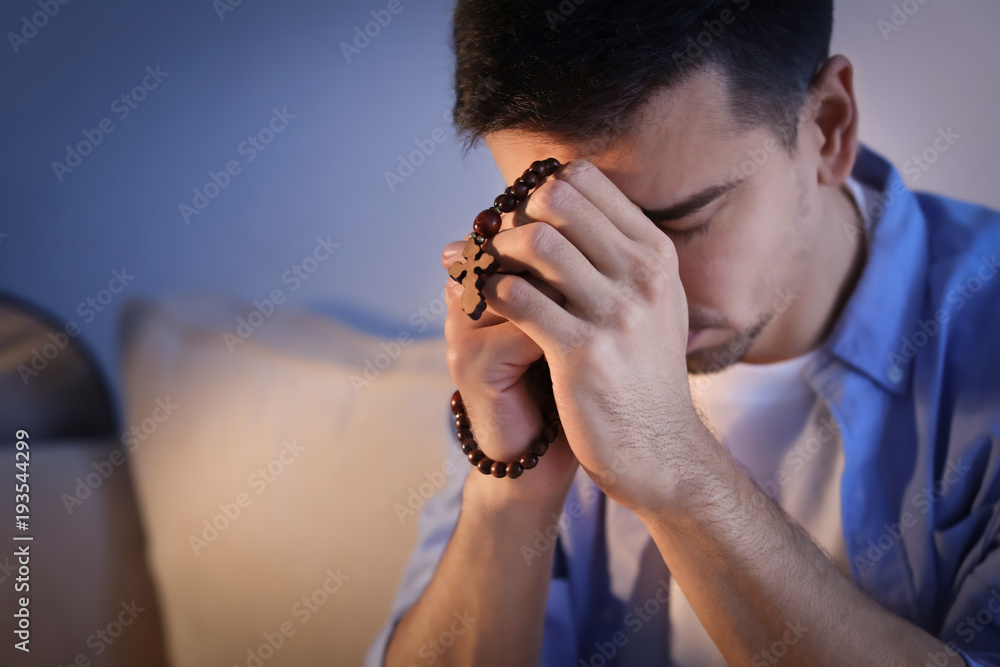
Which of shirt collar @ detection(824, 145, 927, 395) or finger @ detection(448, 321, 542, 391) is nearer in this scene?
finger @ detection(448, 321, 542, 391)

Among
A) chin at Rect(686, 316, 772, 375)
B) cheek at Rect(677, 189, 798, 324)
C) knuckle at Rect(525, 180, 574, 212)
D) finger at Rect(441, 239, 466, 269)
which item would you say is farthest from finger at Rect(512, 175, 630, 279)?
chin at Rect(686, 316, 772, 375)

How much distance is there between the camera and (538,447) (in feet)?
2.88

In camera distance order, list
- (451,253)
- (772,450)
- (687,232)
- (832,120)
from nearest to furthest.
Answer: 1. (451,253)
2. (687,232)
3. (832,120)
4. (772,450)

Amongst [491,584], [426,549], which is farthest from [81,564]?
[491,584]

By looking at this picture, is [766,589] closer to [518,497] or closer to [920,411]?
[518,497]

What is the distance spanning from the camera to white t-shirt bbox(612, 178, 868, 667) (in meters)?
1.15

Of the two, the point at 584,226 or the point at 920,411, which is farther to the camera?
the point at 920,411

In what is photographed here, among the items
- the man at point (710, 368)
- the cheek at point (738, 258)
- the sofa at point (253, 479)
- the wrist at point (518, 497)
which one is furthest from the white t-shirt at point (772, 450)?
the sofa at point (253, 479)

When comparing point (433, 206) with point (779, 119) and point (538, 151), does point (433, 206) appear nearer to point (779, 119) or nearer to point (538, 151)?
point (538, 151)

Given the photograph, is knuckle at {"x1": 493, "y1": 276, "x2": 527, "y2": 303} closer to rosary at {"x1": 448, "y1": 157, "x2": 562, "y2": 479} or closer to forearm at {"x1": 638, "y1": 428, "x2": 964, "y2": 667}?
rosary at {"x1": 448, "y1": 157, "x2": 562, "y2": 479}

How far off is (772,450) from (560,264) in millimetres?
730

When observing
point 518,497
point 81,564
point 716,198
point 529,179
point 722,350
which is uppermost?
point 529,179

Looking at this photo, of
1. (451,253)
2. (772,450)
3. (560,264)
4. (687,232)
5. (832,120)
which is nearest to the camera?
(560,264)

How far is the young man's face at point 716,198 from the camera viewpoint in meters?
0.85
